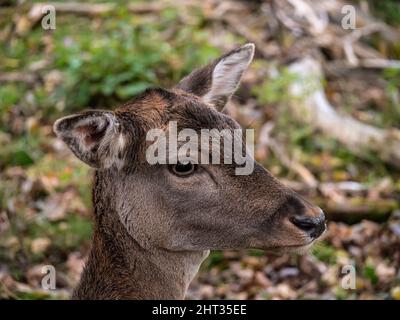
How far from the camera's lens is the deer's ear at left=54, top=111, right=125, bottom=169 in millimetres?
4652

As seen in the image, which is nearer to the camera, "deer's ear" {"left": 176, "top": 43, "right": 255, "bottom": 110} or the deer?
the deer

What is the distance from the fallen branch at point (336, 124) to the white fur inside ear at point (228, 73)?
4226mm

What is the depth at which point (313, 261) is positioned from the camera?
7.86m

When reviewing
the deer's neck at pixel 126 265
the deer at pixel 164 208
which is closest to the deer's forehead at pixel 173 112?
the deer at pixel 164 208

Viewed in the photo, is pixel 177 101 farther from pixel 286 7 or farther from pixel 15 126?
pixel 286 7

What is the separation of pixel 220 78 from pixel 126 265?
1.36 meters

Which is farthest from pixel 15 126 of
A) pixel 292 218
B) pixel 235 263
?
pixel 292 218

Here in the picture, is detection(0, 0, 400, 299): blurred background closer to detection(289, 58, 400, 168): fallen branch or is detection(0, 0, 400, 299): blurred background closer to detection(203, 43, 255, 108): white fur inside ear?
detection(289, 58, 400, 168): fallen branch

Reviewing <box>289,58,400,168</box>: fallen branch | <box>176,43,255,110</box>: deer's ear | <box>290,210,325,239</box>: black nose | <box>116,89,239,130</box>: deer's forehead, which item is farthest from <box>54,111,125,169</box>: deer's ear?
<box>289,58,400,168</box>: fallen branch

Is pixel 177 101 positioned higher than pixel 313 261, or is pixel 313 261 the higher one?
pixel 177 101

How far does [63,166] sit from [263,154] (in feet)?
7.09

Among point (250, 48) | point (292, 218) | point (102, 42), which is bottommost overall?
point (292, 218)

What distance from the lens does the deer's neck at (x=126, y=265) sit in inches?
201

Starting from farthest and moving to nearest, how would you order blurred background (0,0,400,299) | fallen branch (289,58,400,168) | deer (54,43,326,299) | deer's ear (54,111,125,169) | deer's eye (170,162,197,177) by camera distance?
fallen branch (289,58,400,168) < blurred background (0,0,400,299) < deer's eye (170,162,197,177) < deer (54,43,326,299) < deer's ear (54,111,125,169)
